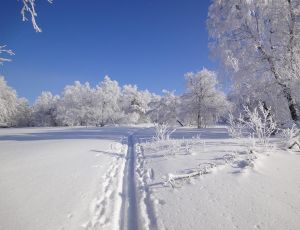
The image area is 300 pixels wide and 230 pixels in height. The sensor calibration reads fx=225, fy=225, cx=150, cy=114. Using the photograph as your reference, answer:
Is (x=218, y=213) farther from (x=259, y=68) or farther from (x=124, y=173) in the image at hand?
(x=259, y=68)

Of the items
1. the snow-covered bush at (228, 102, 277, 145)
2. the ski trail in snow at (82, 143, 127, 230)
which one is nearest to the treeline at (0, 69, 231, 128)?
the snow-covered bush at (228, 102, 277, 145)

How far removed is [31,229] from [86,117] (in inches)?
1927

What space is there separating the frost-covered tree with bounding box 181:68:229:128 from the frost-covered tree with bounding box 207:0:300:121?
778 inches

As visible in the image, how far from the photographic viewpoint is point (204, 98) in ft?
108

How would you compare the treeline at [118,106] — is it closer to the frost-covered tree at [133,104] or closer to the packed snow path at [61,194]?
the frost-covered tree at [133,104]

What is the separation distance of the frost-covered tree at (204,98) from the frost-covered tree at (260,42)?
778 inches

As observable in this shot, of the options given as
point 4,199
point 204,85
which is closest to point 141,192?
point 4,199

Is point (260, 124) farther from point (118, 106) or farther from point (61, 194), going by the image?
point (118, 106)

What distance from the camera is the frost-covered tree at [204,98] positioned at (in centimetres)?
3256

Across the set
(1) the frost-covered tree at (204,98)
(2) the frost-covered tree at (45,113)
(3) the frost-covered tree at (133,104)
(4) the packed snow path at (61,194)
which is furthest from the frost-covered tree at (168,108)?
(4) the packed snow path at (61,194)

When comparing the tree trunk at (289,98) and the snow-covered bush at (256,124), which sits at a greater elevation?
the tree trunk at (289,98)

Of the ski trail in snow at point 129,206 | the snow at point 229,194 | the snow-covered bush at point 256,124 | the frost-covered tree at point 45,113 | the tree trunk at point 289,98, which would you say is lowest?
the ski trail in snow at point 129,206

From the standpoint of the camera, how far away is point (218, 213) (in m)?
3.47

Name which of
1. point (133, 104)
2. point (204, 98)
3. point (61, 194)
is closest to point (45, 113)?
point (133, 104)
